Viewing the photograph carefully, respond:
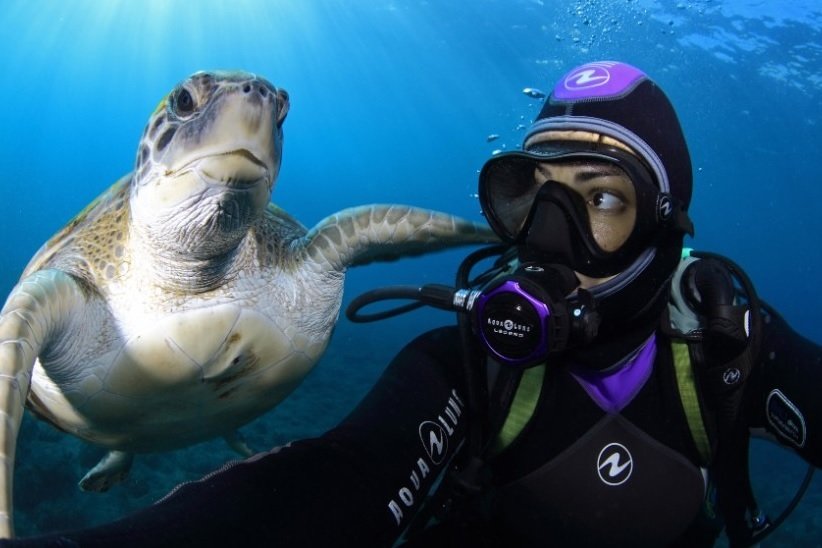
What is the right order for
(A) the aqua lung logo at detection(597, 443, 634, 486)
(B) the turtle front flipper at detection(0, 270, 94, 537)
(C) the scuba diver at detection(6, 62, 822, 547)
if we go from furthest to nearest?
(A) the aqua lung logo at detection(597, 443, 634, 486)
(C) the scuba diver at detection(6, 62, 822, 547)
(B) the turtle front flipper at detection(0, 270, 94, 537)

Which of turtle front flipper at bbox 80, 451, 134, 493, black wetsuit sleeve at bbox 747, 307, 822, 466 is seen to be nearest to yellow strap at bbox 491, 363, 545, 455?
black wetsuit sleeve at bbox 747, 307, 822, 466

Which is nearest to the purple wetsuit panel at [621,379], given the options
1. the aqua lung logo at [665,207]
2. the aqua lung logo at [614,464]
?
the aqua lung logo at [614,464]

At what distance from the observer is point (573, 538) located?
5.16 feet

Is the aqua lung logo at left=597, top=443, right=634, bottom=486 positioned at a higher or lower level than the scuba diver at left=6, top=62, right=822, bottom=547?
lower

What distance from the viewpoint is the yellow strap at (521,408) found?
1.57 meters

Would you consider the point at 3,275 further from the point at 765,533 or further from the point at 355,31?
the point at 765,533

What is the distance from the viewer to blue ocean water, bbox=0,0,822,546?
7184mm

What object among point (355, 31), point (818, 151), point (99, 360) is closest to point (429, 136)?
point (355, 31)

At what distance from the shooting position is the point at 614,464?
155 centimetres

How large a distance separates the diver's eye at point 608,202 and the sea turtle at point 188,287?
3.35ft

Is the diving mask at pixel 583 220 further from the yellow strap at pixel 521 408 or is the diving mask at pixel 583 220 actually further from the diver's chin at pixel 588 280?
the yellow strap at pixel 521 408

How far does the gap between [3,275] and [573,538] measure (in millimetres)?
21054

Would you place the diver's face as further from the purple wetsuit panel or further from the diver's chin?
the purple wetsuit panel

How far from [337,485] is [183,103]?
1.24 m
